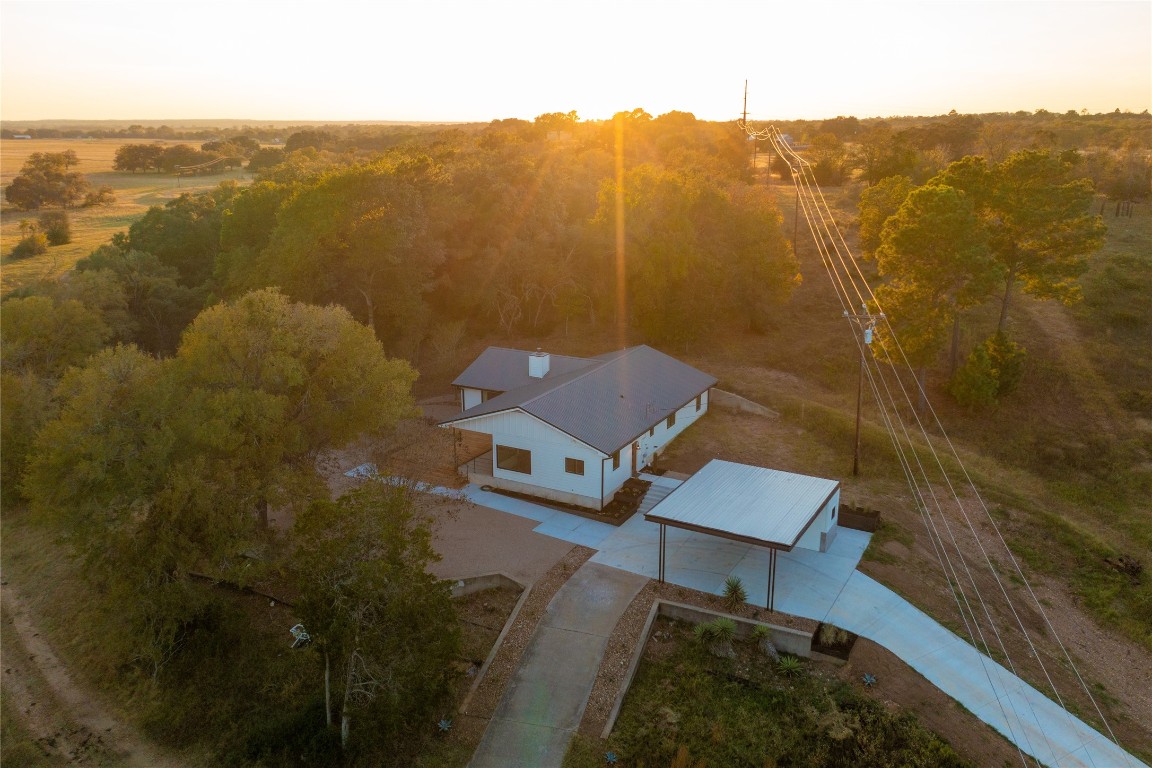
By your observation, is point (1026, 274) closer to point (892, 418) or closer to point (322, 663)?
point (892, 418)

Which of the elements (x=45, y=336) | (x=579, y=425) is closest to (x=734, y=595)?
(x=579, y=425)

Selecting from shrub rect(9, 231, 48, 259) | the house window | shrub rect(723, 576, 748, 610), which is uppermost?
shrub rect(9, 231, 48, 259)

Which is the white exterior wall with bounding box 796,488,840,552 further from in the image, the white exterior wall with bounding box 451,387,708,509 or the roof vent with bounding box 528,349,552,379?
the roof vent with bounding box 528,349,552,379

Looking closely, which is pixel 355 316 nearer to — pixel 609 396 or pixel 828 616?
pixel 609 396

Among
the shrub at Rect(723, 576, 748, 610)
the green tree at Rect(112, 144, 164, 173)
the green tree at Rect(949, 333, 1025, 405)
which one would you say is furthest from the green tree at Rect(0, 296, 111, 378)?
the green tree at Rect(112, 144, 164, 173)

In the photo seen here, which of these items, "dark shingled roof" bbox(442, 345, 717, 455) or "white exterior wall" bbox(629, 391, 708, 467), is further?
"white exterior wall" bbox(629, 391, 708, 467)

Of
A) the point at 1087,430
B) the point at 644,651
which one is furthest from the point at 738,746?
the point at 1087,430
